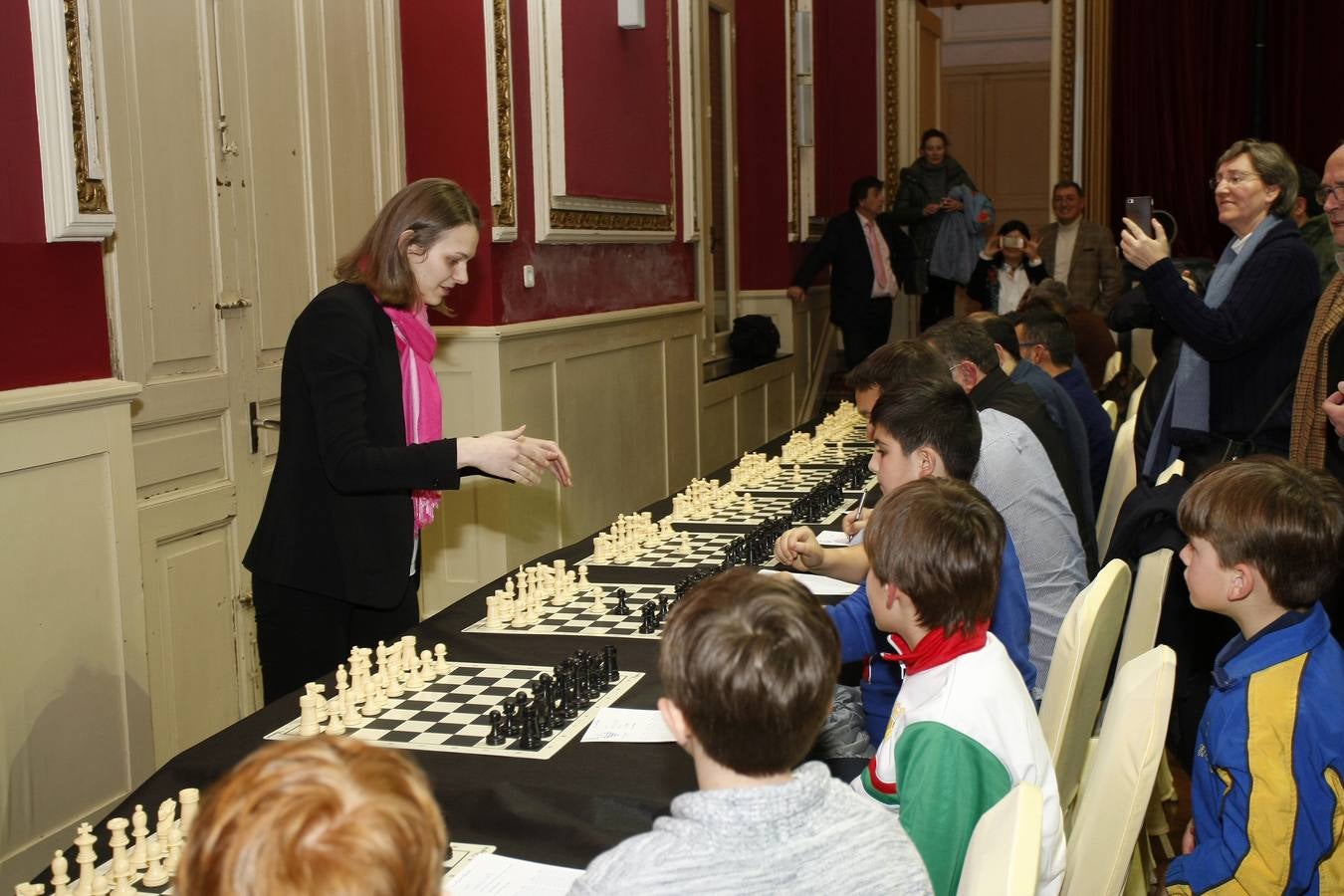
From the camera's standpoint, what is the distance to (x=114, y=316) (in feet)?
12.5

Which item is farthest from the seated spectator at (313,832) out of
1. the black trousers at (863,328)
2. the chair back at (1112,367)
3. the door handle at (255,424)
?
the black trousers at (863,328)

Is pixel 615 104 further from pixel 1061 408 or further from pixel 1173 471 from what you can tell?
pixel 1173 471

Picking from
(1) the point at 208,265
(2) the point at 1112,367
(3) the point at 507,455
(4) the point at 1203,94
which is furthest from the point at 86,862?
(4) the point at 1203,94

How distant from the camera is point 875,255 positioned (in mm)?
9555

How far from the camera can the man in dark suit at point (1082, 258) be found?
866 centimetres

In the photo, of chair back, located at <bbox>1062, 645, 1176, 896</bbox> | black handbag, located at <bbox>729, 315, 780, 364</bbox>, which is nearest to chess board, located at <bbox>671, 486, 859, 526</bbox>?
chair back, located at <bbox>1062, 645, 1176, 896</bbox>

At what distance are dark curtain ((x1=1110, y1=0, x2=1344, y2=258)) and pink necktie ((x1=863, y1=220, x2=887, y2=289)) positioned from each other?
2.53 meters

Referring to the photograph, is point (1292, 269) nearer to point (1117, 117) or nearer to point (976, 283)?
point (976, 283)

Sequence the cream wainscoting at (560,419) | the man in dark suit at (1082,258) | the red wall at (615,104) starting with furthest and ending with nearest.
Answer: the man in dark suit at (1082,258)
the red wall at (615,104)
the cream wainscoting at (560,419)

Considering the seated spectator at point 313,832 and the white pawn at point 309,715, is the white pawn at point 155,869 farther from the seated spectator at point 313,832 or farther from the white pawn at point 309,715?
the seated spectator at point 313,832

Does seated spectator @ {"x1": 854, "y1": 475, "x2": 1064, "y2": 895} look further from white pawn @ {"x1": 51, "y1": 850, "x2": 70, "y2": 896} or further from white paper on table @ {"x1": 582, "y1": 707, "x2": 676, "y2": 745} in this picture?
white pawn @ {"x1": 51, "y1": 850, "x2": 70, "y2": 896}

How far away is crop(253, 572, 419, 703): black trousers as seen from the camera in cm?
296

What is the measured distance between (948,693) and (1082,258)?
7.34 m

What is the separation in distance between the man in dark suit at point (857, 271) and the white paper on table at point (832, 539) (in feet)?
19.5
